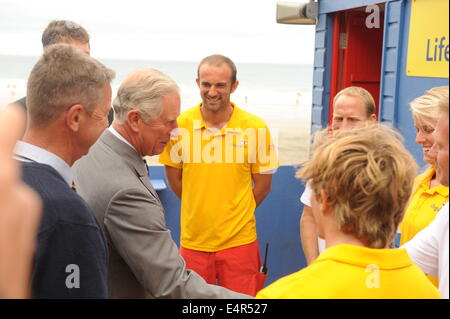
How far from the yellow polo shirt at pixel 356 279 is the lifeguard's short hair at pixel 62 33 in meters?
2.84

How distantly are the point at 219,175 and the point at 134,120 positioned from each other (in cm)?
151

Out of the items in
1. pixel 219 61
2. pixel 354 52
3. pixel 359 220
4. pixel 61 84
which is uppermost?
pixel 354 52

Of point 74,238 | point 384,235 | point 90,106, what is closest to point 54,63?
point 90,106

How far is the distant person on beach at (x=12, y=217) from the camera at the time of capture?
0.57m

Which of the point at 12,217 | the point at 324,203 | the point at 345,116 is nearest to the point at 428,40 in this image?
the point at 345,116

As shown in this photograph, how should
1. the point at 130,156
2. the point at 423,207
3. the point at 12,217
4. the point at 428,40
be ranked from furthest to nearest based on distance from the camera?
the point at 428,40
the point at 423,207
the point at 130,156
the point at 12,217

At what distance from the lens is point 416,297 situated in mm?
1293

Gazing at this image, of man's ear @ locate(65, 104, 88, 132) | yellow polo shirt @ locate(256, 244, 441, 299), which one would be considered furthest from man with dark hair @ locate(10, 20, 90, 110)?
yellow polo shirt @ locate(256, 244, 441, 299)

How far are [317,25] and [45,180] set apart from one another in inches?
167

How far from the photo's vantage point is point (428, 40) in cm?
334

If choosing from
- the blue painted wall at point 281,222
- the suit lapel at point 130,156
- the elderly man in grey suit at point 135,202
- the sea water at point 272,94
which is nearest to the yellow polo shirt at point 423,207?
the elderly man in grey suit at point 135,202

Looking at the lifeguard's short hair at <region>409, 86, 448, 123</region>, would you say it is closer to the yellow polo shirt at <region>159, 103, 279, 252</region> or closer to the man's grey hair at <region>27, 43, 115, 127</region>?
the yellow polo shirt at <region>159, 103, 279, 252</region>

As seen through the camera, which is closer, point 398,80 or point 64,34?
point 64,34

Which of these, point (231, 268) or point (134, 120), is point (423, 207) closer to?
point (134, 120)
